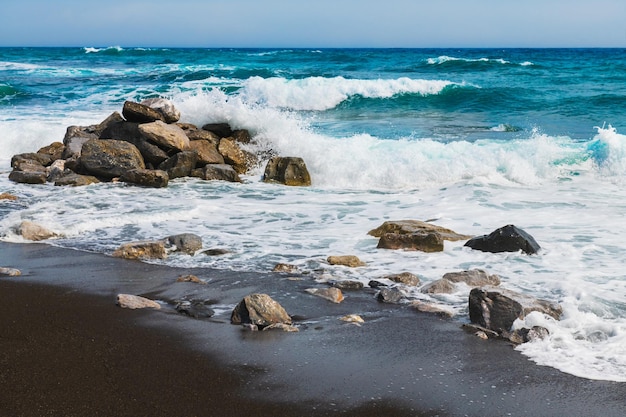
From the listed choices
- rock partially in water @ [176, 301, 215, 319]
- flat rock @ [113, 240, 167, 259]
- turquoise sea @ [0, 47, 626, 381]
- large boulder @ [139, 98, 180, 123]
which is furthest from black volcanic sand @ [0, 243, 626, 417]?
large boulder @ [139, 98, 180, 123]

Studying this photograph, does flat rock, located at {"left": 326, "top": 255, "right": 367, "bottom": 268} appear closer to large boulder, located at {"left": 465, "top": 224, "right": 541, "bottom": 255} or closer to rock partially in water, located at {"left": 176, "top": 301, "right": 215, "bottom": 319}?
large boulder, located at {"left": 465, "top": 224, "right": 541, "bottom": 255}

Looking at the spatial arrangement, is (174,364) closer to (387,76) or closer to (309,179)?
(309,179)

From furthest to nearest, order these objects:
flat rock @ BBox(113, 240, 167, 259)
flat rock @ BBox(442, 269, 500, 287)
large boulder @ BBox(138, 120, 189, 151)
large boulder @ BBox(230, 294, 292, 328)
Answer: large boulder @ BBox(138, 120, 189, 151) → flat rock @ BBox(113, 240, 167, 259) → flat rock @ BBox(442, 269, 500, 287) → large boulder @ BBox(230, 294, 292, 328)

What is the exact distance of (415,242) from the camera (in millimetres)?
6938

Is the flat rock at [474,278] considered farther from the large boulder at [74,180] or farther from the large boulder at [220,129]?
the large boulder at [220,129]

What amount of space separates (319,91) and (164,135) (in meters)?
12.6

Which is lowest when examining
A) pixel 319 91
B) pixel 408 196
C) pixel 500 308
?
pixel 408 196

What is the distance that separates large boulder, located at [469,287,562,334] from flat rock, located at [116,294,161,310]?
231 cm

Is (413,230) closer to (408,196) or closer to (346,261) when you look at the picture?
(346,261)

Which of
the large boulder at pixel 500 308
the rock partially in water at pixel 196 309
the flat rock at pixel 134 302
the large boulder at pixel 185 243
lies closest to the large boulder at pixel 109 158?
the large boulder at pixel 185 243

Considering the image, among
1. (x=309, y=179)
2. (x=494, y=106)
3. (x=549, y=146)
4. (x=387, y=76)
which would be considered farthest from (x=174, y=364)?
(x=387, y=76)

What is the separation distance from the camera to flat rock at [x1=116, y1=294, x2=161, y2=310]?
16.7 ft

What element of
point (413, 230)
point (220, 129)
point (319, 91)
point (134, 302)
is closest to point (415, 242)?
point (413, 230)

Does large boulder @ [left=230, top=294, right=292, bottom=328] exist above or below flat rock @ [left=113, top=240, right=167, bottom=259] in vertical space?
above
